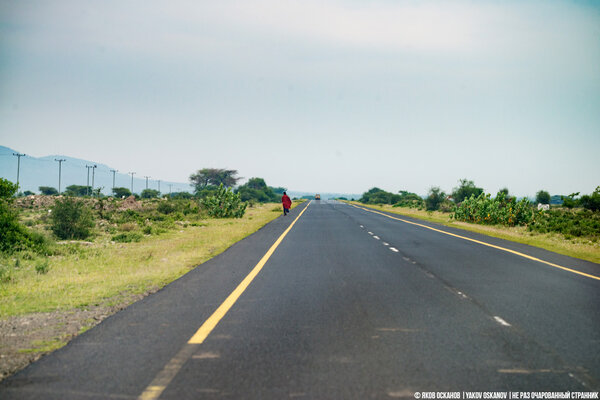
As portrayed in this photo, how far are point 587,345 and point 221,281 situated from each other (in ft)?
21.9

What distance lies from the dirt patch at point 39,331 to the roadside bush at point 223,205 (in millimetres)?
33377

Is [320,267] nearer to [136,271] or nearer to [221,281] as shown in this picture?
[221,281]

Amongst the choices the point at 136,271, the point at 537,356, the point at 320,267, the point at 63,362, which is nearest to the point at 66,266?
the point at 136,271

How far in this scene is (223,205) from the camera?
4166 centimetres

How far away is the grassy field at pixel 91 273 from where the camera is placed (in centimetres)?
836

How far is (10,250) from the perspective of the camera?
14.3 m

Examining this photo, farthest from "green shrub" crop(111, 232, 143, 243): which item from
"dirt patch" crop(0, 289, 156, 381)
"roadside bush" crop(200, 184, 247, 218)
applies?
"roadside bush" crop(200, 184, 247, 218)

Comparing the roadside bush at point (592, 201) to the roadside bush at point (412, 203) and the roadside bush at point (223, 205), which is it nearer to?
the roadside bush at point (223, 205)

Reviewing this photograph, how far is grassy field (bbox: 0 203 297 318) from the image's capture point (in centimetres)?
836

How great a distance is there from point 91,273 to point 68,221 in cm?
1059

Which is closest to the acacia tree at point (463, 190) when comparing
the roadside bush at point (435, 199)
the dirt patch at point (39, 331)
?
the roadside bush at point (435, 199)

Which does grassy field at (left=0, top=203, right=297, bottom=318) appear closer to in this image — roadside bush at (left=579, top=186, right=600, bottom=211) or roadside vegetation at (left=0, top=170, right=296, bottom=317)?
roadside vegetation at (left=0, top=170, right=296, bottom=317)

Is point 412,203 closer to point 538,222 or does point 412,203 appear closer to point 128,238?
point 538,222

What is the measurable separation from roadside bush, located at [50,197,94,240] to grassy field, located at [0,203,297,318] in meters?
2.52
